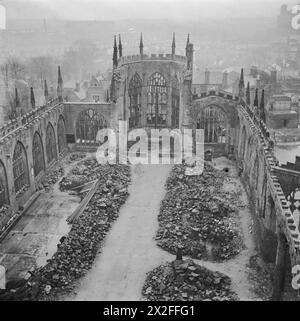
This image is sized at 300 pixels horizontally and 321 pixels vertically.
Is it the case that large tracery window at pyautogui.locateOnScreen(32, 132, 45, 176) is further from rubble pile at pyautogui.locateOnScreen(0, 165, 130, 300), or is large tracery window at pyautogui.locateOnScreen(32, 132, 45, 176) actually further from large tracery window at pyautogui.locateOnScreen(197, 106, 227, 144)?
large tracery window at pyautogui.locateOnScreen(197, 106, 227, 144)

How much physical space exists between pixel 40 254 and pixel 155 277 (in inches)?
347

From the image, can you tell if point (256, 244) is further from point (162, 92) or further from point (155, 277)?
point (162, 92)

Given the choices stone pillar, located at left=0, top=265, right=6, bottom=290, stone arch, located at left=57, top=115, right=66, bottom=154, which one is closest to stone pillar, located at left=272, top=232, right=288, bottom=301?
stone pillar, located at left=0, top=265, right=6, bottom=290

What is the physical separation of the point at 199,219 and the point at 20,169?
52.0ft

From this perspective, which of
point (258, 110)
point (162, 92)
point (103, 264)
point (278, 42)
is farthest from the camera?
point (278, 42)

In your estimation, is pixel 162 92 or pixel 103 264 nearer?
pixel 103 264

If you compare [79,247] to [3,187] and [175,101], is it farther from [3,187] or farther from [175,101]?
[175,101]

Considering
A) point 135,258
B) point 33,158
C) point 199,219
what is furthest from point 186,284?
point 33,158

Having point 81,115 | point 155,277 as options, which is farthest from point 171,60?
point 155,277

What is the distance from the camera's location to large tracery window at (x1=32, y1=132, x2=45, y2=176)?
4112 cm

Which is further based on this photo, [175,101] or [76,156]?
[175,101]

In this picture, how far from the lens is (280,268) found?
23734mm

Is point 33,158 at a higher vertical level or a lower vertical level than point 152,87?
lower

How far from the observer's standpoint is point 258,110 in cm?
4378
